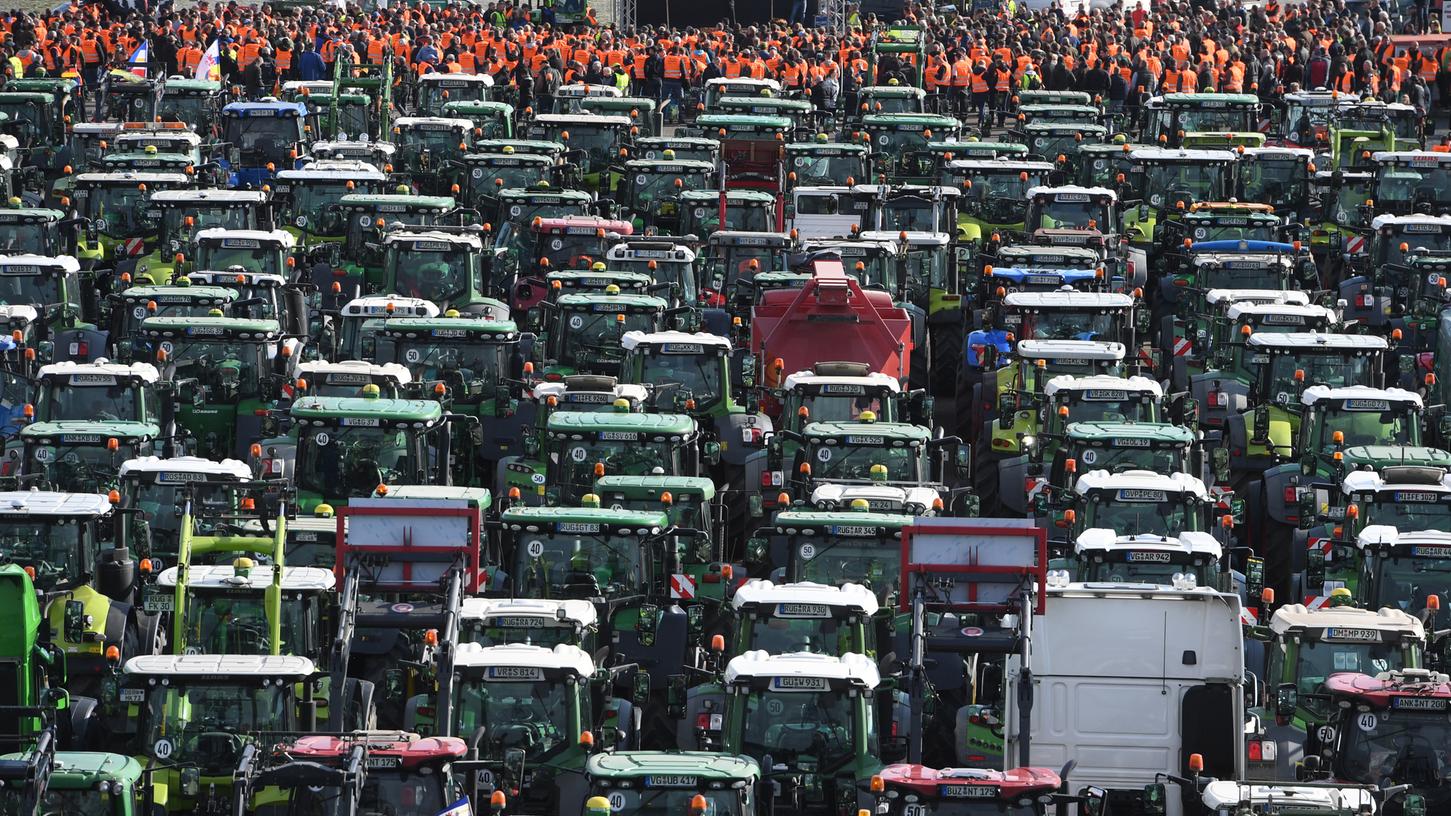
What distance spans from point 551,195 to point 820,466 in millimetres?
11399

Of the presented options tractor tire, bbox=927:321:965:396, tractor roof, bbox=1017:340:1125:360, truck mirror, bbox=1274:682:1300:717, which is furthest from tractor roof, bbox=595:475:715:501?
tractor tire, bbox=927:321:965:396

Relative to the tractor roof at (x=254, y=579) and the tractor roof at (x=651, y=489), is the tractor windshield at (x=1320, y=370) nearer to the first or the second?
the tractor roof at (x=651, y=489)

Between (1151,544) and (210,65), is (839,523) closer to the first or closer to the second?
(1151,544)

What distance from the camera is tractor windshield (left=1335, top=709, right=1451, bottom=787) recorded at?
2123 centimetres

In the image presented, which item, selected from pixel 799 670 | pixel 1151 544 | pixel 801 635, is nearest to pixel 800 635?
pixel 801 635

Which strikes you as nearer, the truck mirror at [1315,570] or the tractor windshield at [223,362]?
the truck mirror at [1315,570]

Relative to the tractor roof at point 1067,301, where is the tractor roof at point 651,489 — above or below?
below

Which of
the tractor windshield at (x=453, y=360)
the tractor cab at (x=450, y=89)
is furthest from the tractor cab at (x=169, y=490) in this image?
the tractor cab at (x=450, y=89)

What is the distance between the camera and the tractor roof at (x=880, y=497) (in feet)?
85.8

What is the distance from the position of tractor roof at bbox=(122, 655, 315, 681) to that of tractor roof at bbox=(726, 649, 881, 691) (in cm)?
295

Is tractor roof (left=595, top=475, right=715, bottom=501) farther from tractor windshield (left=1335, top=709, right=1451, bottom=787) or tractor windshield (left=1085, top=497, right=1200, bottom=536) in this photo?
tractor windshield (left=1335, top=709, right=1451, bottom=787)

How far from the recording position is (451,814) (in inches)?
767

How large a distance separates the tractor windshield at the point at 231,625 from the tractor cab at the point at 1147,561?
20.2 ft

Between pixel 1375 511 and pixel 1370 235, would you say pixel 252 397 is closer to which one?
pixel 1375 511
